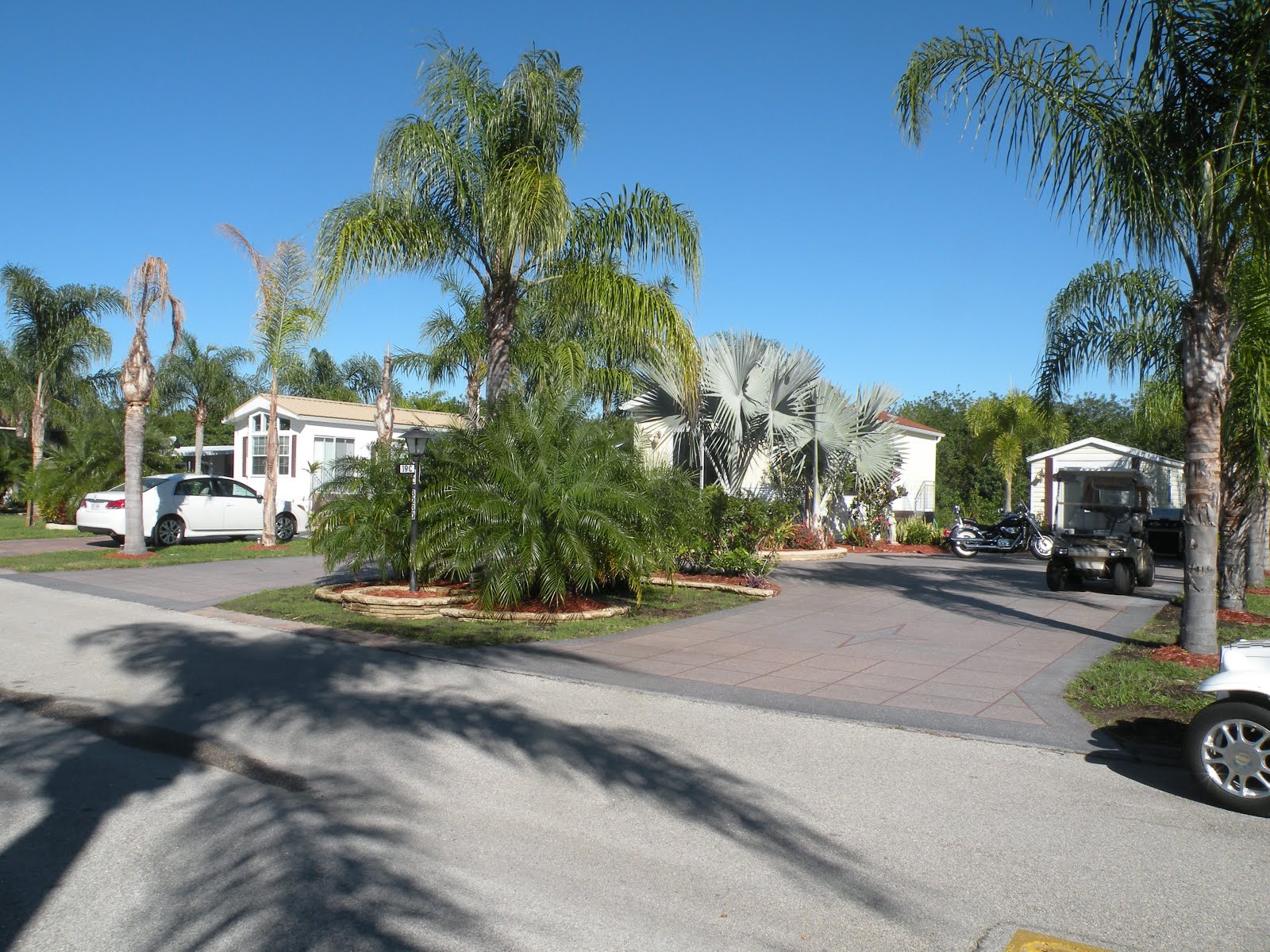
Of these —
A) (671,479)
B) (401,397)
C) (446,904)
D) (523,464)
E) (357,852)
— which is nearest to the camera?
(446,904)

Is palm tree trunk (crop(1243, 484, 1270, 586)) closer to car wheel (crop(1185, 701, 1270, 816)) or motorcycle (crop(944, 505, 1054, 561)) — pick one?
motorcycle (crop(944, 505, 1054, 561))

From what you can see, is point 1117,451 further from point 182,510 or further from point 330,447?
point 182,510

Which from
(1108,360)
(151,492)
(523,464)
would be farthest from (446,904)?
(151,492)

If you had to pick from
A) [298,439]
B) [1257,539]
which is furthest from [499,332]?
[298,439]

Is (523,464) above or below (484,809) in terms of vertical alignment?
above

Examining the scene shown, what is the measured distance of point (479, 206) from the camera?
13594 mm

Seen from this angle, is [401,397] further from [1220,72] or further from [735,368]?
[1220,72]

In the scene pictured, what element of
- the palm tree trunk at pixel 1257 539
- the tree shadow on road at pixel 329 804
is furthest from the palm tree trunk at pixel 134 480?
the palm tree trunk at pixel 1257 539

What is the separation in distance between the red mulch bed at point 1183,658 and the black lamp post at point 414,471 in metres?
8.45

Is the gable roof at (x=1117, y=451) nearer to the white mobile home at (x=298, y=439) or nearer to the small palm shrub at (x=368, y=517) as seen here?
the white mobile home at (x=298, y=439)

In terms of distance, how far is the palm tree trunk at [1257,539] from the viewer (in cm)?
1422

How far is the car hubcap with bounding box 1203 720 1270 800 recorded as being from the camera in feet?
17.4

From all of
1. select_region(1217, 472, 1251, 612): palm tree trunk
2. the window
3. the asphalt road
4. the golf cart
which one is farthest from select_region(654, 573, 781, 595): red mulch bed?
the window

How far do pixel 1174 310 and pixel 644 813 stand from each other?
13788mm
